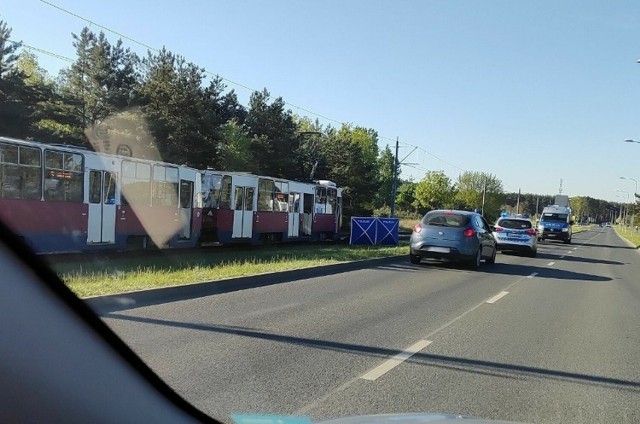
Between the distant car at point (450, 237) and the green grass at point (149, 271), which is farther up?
the distant car at point (450, 237)

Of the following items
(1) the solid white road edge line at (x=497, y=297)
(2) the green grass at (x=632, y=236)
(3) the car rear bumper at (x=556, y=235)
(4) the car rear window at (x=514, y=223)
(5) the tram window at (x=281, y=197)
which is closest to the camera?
(1) the solid white road edge line at (x=497, y=297)

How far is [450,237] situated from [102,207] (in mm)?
9682

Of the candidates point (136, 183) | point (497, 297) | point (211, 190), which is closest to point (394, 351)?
point (497, 297)

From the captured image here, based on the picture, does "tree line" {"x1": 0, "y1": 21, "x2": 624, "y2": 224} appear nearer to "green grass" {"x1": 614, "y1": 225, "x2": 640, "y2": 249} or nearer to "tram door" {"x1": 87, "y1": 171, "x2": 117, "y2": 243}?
"tram door" {"x1": 87, "y1": 171, "x2": 117, "y2": 243}

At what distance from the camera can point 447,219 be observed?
1702 centimetres

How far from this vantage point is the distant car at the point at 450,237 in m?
16.6

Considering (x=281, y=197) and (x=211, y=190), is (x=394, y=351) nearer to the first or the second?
(x=211, y=190)

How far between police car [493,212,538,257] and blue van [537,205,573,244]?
16.7 meters

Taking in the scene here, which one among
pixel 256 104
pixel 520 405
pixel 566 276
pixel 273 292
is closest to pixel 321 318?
pixel 273 292

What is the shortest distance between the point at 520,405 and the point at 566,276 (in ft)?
43.3

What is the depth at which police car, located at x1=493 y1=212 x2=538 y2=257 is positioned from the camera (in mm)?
24547

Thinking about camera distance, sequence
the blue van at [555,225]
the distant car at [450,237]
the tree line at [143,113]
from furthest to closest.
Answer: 1. the blue van at [555,225]
2. the tree line at [143,113]
3. the distant car at [450,237]

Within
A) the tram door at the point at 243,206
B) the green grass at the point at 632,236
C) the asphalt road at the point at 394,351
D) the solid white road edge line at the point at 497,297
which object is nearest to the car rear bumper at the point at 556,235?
the green grass at the point at 632,236

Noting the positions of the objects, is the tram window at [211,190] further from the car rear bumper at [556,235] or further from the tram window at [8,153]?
the car rear bumper at [556,235]
